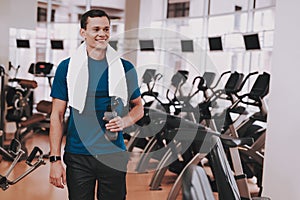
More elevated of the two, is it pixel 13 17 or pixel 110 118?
pixel 13 17

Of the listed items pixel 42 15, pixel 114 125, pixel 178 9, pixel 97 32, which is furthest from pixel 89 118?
pixel 42 15

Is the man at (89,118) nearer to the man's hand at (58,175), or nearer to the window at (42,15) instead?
the man's hand at (58,175)

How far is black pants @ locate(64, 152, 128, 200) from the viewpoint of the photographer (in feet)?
6.91

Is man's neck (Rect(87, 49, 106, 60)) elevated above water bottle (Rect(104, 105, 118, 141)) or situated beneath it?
elevated above

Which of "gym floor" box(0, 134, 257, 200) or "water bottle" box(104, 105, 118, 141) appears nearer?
"water bottle" box(104, 105, 118, 141)

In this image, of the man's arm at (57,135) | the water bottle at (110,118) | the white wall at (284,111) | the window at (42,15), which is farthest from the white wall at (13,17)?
the water bottle at (110,118)

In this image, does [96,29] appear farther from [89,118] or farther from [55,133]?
[55,133]

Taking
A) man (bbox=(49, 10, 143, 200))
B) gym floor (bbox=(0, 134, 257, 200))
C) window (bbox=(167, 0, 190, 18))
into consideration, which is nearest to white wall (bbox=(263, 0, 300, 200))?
man (bbox=(49, 10, 143, 200))

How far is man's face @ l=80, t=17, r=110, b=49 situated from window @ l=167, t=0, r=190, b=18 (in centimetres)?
643

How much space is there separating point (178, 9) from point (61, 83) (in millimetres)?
6782

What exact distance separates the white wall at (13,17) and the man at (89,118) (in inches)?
185

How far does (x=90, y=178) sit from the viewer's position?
213 cm

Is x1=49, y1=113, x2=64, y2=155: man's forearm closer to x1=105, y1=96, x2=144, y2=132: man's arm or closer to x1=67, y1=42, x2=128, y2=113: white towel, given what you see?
x1=67, y1=42, x2=128, y2=113: white towel

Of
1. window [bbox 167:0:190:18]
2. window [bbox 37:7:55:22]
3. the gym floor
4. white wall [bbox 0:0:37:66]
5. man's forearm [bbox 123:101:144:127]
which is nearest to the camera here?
man's forearm [bbox 123:101:144:127]
